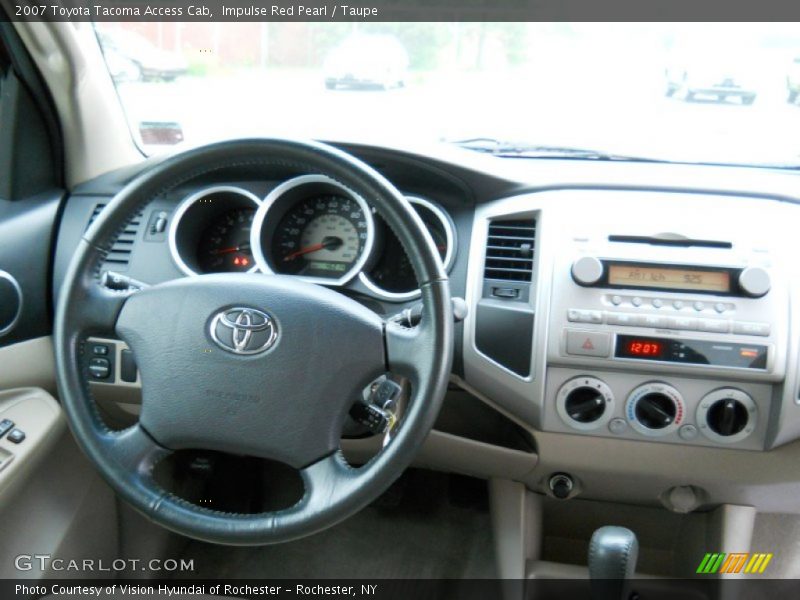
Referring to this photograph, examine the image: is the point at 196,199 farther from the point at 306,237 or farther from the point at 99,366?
the point at 99,366

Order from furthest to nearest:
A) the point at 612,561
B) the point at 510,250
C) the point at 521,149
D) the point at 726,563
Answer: the point at 521,149 → the point at 726,563 → the point at 510,250 → the point at 612,561

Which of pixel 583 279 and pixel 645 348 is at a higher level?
pixel 583 279

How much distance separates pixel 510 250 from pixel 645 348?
1.05ft

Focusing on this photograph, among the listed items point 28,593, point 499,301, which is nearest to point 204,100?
point 499,301

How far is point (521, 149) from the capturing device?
1.72 m

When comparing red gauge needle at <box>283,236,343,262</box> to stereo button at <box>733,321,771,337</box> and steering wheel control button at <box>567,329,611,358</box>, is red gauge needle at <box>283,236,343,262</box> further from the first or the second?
stereo button at <box>733,321,771,337</box>

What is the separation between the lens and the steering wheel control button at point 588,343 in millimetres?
1365

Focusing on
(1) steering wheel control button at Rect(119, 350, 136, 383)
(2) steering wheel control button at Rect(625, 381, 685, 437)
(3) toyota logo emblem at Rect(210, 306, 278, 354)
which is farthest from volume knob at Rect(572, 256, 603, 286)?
(1) steering wheel control button at Rect(119, 350, 136, 383)

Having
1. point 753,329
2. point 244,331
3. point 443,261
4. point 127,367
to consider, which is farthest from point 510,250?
point 127,367

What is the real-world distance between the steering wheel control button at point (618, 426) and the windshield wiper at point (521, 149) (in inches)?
23.9

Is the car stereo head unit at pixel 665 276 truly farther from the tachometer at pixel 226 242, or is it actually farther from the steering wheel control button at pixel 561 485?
the tachometer at pixel 226 242

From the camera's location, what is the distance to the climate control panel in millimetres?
1371

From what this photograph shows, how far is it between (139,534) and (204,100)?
1.14m

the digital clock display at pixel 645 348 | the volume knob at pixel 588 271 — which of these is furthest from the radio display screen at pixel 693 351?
the volume knob at pixel 588 271
